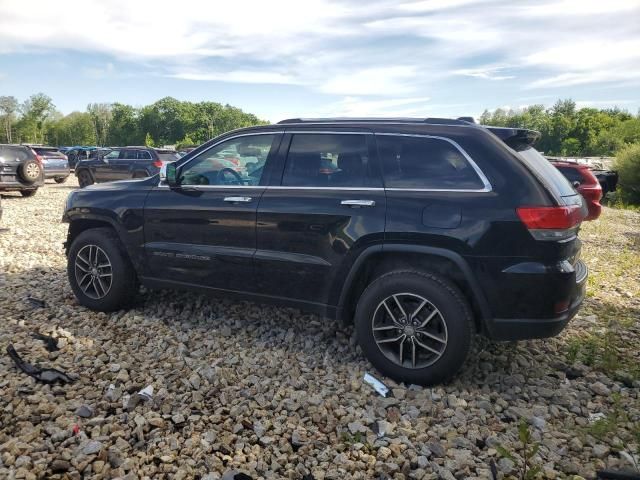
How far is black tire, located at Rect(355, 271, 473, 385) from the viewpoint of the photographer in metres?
3.33

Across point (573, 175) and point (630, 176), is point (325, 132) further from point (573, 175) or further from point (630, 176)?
point (630, 176)

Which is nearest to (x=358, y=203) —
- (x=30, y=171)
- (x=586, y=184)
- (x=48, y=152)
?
(x=586, y=184)

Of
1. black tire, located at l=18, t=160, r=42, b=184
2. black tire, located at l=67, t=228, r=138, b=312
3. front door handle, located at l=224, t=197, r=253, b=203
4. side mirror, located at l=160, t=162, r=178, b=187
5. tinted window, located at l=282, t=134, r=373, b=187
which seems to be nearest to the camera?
tinted window, located at l=282, t=134, r=373, b=187

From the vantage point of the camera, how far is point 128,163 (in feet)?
54.6

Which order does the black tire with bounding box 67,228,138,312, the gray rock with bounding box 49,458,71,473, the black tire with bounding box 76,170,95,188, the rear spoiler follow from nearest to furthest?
the gray rock with bounding box 49,458,71,473 → the rear spoiler → the black tire with bounding box 67,228,138,312 → the black tire with bounding box 76,170,95,188

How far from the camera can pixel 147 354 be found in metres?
4.02

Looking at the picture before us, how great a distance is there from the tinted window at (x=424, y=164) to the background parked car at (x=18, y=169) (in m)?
13.1

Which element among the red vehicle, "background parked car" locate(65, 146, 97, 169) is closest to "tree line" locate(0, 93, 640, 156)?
"background parked car" locate(65, 146, 97, 169)

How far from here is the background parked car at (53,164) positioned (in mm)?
19078

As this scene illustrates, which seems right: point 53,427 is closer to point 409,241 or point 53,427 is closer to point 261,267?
point 261,267

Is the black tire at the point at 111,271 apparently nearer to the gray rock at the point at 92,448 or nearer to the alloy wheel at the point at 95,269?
the alloy wheel at the point at 95,269

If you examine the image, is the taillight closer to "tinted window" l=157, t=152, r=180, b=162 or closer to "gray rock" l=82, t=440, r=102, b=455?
"gray rock" l=82, t=440, r=102, b=455

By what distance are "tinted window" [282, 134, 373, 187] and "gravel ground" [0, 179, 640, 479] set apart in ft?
4.67

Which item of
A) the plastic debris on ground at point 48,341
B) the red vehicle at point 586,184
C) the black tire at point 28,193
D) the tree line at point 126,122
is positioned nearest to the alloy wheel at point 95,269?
the plastic debris on ground at point 48,341
